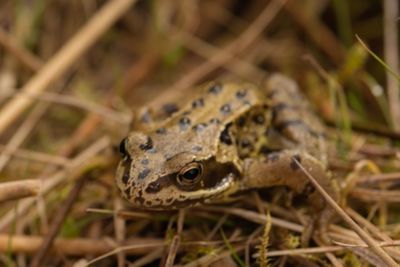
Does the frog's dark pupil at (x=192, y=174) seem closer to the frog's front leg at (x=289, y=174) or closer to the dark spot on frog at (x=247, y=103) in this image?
the frog's front leg at (x=289, y=174)

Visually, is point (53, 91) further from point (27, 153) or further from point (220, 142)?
point (220, 142)

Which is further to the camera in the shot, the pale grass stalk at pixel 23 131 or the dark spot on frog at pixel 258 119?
the pale grass stalk at pixel 23 131

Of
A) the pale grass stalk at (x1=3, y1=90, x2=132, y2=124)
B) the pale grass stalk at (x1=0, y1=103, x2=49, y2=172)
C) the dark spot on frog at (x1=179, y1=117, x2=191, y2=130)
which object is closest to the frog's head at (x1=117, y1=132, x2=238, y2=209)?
the dark spot on frog at (x1=179, y1=117, x2=191, y2=130)

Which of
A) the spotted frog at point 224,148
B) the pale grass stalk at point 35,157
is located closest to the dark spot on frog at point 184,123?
the spotted frog at point 224,148

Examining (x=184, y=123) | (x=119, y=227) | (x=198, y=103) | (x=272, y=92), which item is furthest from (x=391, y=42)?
(x=119, y=227)

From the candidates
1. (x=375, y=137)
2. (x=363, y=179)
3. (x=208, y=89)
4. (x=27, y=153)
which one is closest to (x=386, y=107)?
(x=375, y=137)

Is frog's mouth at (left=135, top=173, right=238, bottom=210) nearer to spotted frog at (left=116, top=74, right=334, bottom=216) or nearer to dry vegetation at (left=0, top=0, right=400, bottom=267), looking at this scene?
spotted frog at (left=116, top=74, right=334, bottom=216)

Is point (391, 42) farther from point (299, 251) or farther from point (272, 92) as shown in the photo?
point (299, 251)
